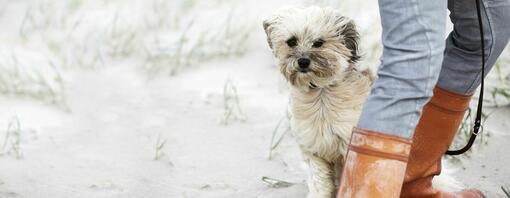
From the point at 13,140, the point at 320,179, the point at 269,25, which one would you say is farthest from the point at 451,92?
the point at 13,140

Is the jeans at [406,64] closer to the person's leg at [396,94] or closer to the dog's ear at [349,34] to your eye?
the person's leg at [396,94]

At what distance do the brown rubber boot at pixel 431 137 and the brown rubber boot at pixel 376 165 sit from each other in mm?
671

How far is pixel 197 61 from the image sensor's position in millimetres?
6195

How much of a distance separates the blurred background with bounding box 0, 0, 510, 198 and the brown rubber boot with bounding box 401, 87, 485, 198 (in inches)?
18.2

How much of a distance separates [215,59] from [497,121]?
2.18 meters

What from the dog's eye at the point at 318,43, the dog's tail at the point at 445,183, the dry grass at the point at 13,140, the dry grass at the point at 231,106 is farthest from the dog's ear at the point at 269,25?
the dry grass at the point at 13,140

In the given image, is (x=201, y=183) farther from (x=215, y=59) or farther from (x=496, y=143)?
(x=215, y=59)

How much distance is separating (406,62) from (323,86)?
1009 millimetres

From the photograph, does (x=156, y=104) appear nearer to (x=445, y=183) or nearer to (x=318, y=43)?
(x=318, y=43)

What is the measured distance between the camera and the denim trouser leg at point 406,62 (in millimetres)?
2541

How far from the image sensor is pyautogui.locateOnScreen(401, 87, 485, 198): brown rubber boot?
331cm

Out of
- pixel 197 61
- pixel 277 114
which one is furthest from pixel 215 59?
pixel 277 114

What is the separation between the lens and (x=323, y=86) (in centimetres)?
356

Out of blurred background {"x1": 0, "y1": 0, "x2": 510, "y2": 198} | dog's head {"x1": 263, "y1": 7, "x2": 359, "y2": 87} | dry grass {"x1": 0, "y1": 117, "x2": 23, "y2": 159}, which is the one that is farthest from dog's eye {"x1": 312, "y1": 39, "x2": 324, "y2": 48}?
dry grass {"x1": 0, "y1": 117, "x2": 23, "y2": 159}
